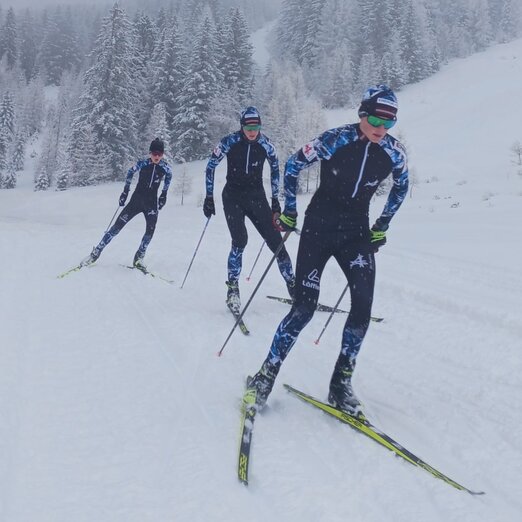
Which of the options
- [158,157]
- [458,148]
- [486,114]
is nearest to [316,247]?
[158,157]

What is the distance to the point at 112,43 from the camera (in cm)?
4250

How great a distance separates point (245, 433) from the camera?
3.43 metres

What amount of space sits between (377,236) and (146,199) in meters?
6.62

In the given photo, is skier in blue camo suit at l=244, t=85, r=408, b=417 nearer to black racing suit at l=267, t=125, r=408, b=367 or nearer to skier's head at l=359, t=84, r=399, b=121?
black racing suit at l=267, t=125, r=408, b=367

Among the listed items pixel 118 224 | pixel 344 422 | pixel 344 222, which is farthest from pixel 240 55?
pixel 344 422

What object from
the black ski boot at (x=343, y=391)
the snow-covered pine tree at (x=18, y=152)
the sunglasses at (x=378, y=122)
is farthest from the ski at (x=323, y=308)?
the snow-covered pine tree at (x=18, y=152)

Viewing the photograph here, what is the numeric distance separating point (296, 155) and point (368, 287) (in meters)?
1.26

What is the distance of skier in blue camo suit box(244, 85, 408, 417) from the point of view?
152 inches

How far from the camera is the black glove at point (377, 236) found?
13.5 feet

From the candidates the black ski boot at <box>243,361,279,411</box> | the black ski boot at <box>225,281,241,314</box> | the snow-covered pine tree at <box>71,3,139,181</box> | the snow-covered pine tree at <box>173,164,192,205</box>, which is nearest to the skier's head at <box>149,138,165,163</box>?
the black ski boot at <box>225,281,241,314</box>

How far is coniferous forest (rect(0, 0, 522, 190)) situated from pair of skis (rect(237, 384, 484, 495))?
40252mm

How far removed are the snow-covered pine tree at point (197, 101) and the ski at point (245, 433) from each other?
43255mm

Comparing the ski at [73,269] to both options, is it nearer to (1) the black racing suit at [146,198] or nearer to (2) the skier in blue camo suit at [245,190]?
(1) the black racing suit at [146,198]

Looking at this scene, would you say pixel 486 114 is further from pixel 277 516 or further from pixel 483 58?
pixel 277 516
